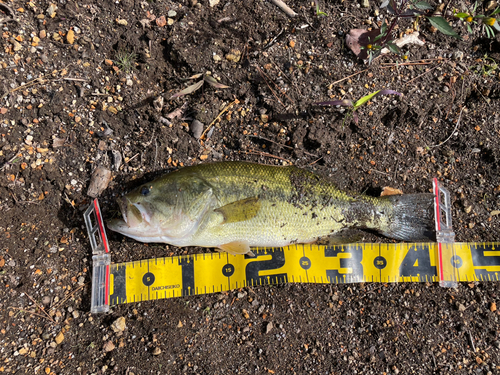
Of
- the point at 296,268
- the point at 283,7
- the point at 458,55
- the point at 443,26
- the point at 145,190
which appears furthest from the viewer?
the point at 458,55

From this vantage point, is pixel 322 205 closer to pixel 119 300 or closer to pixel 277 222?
pixel 277 222

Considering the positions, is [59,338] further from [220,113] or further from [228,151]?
[220,113]

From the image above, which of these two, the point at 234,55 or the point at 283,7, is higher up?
the point at 283,7

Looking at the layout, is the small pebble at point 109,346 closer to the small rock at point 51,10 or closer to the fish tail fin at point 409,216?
the fish tail fin at point 409,216

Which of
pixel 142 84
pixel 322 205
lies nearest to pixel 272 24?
pixel 142 84

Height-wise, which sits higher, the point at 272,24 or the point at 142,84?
the point at 272,24

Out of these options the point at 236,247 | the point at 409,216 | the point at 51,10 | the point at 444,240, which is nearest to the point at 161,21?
the point at 51,10

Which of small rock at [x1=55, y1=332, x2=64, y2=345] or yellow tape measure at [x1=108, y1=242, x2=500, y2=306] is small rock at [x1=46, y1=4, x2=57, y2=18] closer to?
yellow tape measure at [x1=108, y1=242, x2=500, y2=306]
